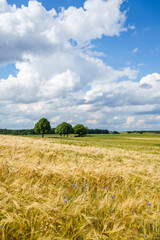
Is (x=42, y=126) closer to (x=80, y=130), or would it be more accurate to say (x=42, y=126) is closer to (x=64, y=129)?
(x=64, y=129)

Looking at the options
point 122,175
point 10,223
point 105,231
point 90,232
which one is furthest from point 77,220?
point 122,175

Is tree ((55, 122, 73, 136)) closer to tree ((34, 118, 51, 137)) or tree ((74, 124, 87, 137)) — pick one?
tree ((74, 124, 87, 137))

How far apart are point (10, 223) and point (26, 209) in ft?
0.67

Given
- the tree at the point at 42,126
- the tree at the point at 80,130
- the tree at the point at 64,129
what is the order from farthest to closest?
the tree at the point at 80,130 → the tree at the point at 64,129 → the tree at the point at 42,126

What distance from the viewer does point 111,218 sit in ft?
6.02

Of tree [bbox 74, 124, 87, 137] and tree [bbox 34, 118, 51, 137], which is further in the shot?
tree [bbox 74, 124, 87, 137]

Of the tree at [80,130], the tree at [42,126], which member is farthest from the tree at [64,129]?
the tree at [42,126]

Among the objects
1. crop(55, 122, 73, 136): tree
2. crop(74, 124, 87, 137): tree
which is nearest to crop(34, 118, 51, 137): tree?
crop(55, 122, 73, 136): tree

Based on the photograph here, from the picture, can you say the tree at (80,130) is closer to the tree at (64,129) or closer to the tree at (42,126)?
the tree at (64,129)

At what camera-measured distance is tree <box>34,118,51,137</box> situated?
2849 inches

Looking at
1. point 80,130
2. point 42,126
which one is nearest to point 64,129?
point 80,130

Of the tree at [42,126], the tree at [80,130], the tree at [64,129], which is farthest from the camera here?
the tree at [80,130]

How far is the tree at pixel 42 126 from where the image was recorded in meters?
72.4

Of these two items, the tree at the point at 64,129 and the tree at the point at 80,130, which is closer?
the tree at the point at 64,129
